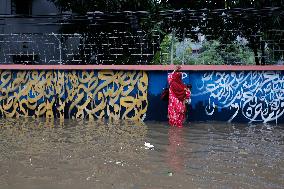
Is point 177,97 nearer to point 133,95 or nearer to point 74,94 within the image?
point 133,95

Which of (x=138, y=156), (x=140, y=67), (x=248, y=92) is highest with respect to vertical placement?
(x=140, y=67)

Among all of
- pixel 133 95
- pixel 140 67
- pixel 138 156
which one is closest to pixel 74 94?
pixel 133 95

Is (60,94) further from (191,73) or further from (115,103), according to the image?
(191,73)

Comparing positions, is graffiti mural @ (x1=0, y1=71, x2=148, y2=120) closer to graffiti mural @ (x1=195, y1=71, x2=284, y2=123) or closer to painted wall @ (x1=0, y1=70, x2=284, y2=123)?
painted wall @ (x1=0, y1=70, x2=284, y2=123)

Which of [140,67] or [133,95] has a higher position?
[140,67]

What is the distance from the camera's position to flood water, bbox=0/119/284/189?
5.14 m

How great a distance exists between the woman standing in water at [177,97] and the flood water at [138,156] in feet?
1.81

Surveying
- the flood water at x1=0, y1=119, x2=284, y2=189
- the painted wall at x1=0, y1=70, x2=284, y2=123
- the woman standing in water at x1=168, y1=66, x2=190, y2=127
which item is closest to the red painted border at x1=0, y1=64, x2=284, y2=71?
the painted wall at x1=0, y1=70, x2=284, y2=123

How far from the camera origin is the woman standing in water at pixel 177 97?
1012 centimetres

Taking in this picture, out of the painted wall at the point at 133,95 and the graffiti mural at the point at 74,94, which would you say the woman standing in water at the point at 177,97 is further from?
the graffiti mural at the point at 74,94

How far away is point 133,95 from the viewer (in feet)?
35.5

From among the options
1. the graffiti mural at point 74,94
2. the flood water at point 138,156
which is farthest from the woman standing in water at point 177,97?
the graffiti mural at point 74,94

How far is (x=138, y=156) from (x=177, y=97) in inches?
152

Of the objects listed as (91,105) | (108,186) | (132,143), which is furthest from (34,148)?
(91,105)
